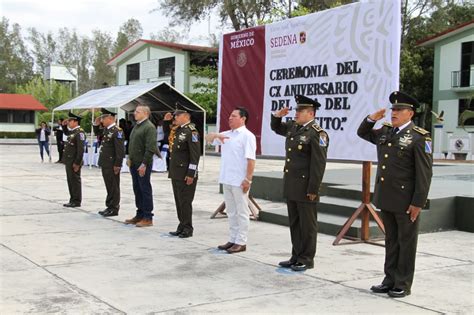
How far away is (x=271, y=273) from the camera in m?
6.11

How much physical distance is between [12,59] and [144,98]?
71886 millimetres

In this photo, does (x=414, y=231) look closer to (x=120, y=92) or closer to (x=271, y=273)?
(x=271, y=273)

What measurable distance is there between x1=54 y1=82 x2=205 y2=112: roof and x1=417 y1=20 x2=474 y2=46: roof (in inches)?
777

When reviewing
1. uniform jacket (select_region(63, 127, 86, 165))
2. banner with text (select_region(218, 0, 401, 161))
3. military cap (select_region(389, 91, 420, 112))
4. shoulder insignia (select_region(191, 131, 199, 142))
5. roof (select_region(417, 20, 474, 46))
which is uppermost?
roof (select_region(417, 20, 474, 46))

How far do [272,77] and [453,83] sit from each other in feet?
91.5

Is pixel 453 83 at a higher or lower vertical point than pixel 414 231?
higher

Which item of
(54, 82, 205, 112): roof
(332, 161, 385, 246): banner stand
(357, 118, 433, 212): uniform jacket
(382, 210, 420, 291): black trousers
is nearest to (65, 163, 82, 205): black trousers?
(332, 161, 385, 246): banner stand

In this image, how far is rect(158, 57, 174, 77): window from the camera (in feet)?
145

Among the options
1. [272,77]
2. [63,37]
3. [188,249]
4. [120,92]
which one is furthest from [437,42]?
[63,37]

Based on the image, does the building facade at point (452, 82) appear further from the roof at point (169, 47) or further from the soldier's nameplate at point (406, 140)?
the soldier's nameplate at point (406, 140)

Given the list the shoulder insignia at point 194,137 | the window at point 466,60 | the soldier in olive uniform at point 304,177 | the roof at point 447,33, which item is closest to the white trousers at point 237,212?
the soldier in olive uniform at point 304,177

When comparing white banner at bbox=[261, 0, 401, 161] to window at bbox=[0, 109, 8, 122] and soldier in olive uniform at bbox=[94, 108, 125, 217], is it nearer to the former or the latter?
soldier in olive uniform at bbox=[94, 108, 125, 217]

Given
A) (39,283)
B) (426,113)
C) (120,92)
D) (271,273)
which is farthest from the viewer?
(426,113)

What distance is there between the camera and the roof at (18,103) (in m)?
48.7
